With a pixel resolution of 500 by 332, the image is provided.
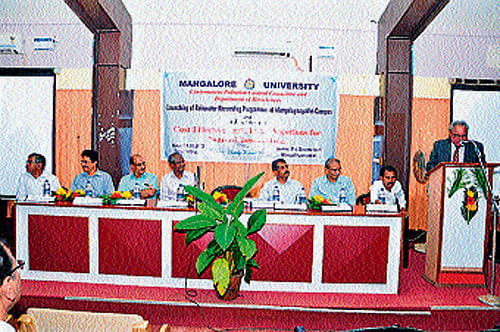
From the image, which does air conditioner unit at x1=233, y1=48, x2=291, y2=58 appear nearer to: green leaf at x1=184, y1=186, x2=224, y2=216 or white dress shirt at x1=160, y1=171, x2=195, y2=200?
white dress shirt at x1=160, y1=171, x2=195, y2=200

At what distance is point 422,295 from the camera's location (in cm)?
362

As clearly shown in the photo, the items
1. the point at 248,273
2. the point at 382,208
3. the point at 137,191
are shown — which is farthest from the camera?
the point at 137,191

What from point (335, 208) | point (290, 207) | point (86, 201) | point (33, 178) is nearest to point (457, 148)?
point (335, 208)

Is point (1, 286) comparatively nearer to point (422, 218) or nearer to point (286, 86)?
point (286, 86)

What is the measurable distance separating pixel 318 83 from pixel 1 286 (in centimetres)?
486

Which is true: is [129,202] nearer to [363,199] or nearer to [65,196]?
[65,196]

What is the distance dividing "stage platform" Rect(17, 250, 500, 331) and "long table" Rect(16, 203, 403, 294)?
0.18m

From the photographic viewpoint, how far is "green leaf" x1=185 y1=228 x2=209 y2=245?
3.29 m

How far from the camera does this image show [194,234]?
3311mm

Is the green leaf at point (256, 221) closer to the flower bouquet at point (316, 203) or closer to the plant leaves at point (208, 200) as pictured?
the plant leaves at point (208, 200)

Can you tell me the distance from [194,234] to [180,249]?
0.45 metres

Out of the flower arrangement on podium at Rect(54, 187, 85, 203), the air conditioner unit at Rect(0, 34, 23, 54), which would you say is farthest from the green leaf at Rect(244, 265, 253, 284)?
the air conditioner unit at Rect(0, 34, 23, 54)

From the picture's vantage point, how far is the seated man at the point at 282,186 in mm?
4871

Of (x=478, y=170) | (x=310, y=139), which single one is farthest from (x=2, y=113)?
(x=478, y=170)
